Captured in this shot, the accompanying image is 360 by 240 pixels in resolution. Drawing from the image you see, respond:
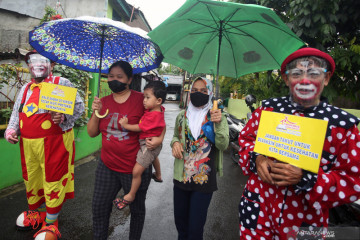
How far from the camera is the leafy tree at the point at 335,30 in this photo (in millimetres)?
3021

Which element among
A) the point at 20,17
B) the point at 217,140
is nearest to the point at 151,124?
the point at 217,140

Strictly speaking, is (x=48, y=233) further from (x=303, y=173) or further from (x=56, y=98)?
(x=303, y=173)

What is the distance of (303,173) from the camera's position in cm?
116

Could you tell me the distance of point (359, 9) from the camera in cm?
313

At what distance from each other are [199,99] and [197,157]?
0.53 metres

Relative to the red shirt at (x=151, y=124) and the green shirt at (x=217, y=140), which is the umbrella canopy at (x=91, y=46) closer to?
the red shirt at (x=151, y=124)

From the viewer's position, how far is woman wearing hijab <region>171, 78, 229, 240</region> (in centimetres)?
191

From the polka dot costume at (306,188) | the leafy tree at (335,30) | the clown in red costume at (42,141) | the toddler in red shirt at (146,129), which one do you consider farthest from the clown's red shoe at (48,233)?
the leafy tree at (335,30)

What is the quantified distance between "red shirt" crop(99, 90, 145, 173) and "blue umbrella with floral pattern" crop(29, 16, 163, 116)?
0.50 meters

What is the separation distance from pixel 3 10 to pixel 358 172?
759cm

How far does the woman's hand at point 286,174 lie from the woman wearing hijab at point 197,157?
679mm

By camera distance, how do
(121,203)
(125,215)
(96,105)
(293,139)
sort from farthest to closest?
(125,215), (96,105), (121,203), (293,139)

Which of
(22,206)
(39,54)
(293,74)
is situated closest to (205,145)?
(293,74)

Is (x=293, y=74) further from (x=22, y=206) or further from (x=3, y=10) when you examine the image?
(x=3, y=10)
